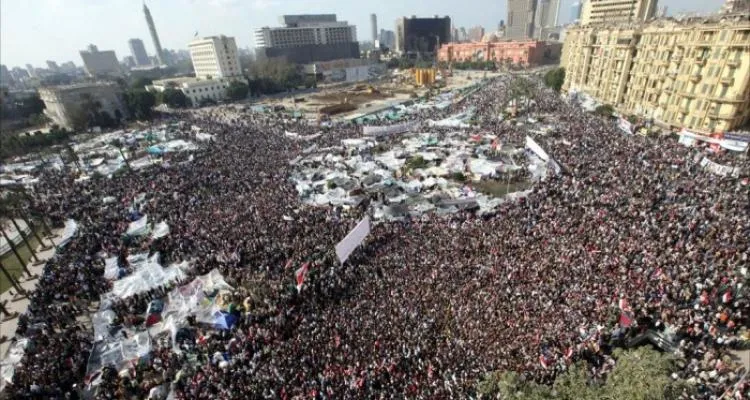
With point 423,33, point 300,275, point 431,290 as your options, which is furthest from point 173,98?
point 423,33

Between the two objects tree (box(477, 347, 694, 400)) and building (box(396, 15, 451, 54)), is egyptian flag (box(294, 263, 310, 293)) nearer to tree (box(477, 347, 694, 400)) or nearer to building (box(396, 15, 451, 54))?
tree (box(477, 347, 694, 400))

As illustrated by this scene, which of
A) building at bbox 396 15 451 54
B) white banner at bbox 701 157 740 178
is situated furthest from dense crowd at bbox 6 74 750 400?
building at bbox 396 15 451 54

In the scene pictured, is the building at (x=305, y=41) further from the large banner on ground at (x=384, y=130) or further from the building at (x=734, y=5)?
the building at (x=734, y=5)

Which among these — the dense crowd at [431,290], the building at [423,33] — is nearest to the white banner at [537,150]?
the dense crowd at [431,290]

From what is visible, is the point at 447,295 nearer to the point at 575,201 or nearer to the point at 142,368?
the point at 575,201

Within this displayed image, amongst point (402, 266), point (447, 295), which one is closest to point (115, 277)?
point (402, 266)

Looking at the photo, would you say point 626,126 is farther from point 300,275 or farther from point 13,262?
point 13,262

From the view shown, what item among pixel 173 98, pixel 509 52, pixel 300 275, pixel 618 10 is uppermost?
pixel 618 10
